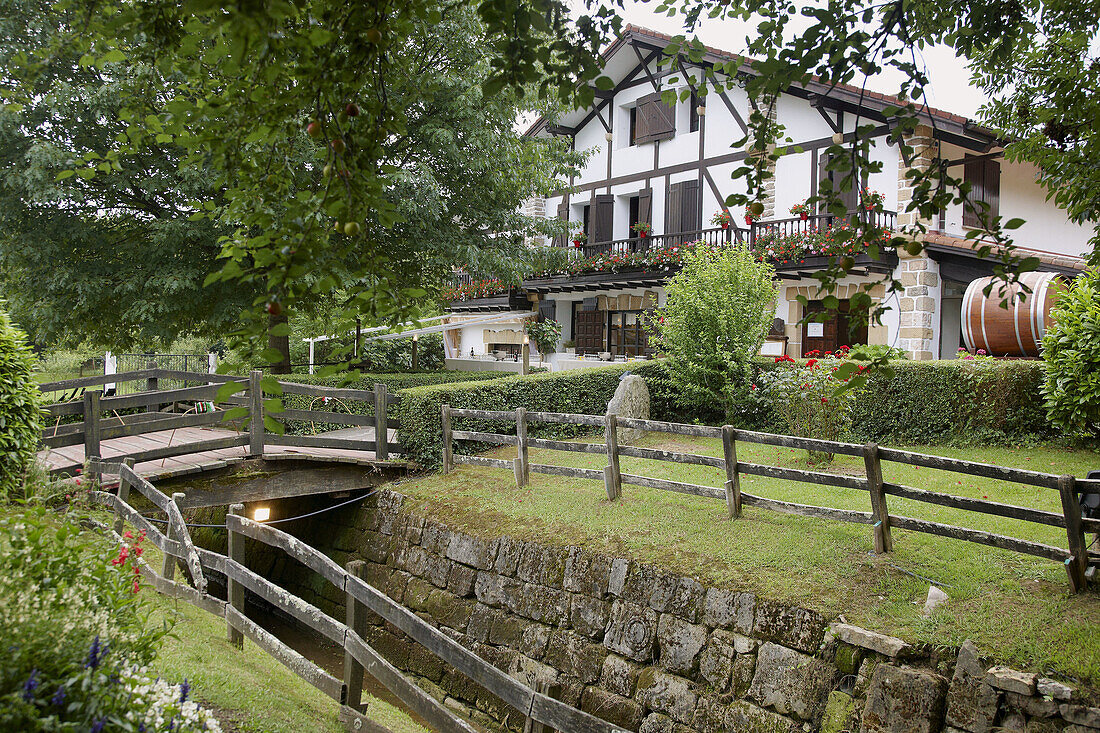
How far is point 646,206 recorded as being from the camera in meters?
21.1

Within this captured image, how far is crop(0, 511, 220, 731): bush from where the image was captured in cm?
223

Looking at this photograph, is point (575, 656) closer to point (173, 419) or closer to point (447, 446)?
point (447, 446)

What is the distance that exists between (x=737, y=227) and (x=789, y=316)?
2.75m

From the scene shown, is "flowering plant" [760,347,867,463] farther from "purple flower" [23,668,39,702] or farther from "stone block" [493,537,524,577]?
"purple flower" [23,668,39,702]

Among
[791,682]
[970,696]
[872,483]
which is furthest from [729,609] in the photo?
[970,696]

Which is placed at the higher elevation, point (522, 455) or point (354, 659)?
point (522, 455)

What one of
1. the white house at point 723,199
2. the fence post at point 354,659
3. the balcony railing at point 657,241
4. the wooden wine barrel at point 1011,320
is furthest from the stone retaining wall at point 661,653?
the balcony railing at point 657,241

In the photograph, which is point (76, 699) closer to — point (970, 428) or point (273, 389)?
point (273, 389)

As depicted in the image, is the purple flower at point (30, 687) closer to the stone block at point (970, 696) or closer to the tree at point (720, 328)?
the stone block at point (970, 696)

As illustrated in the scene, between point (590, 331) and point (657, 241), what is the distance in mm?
3948

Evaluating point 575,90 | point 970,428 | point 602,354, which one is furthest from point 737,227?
point 575,90

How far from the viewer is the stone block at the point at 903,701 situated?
4238mm

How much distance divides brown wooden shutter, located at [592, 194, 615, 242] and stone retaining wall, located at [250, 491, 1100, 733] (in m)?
15.1

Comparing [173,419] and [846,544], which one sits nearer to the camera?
[846,544]
